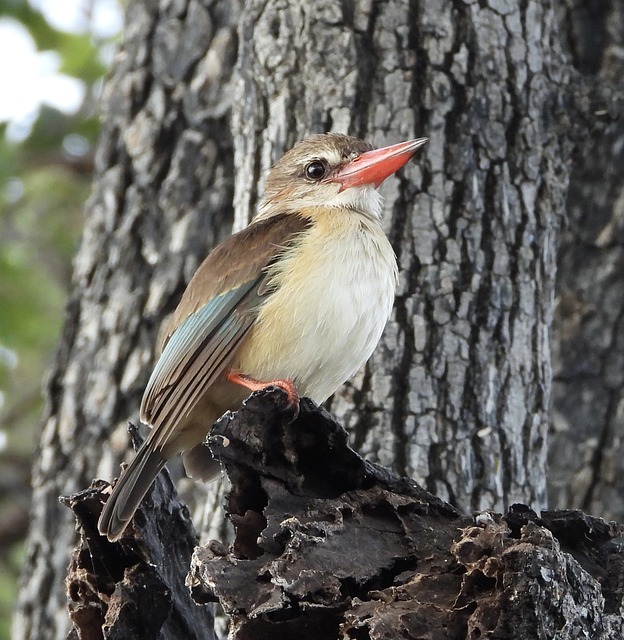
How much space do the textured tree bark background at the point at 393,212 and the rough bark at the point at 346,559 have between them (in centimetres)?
127

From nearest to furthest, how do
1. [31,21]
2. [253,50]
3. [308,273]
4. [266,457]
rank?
[266,457] → [308,273] → [253,50] → [31,21]

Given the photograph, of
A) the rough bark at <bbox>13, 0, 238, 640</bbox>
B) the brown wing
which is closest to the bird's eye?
the brown wing

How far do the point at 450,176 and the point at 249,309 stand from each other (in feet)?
3.86

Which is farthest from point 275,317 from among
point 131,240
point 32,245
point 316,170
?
point 32,245

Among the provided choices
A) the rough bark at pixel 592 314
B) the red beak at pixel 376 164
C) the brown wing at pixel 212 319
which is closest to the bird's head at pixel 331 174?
the red beak at pixel 376 164

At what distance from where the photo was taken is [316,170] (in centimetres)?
552

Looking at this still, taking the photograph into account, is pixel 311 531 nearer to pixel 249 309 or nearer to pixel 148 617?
pixel 148 617

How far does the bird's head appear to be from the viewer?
16.7 feet

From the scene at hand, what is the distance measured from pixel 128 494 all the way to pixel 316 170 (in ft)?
7.09

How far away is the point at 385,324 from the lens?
496 cm

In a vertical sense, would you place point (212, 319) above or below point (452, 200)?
below

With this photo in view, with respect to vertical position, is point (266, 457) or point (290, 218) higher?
point (290, 218)

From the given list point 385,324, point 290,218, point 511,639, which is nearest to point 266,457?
point 511,639

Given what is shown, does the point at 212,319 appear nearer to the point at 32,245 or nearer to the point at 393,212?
the point at 393,212
